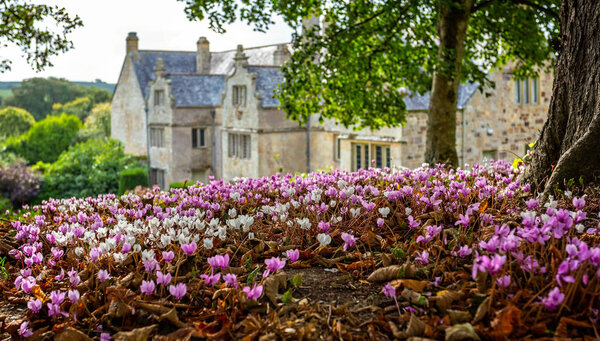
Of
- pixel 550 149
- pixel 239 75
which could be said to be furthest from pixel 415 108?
pixel 550 149

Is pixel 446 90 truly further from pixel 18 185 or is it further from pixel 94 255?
pixel 18 185

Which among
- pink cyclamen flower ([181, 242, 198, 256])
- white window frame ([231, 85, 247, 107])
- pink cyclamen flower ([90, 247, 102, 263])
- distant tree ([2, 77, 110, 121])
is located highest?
distant tree ([2, 77, 110, 121])

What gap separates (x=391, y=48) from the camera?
43.6 feet

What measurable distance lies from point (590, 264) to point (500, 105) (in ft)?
81.8

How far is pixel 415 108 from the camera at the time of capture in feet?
78.5

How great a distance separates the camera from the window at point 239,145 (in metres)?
32.7

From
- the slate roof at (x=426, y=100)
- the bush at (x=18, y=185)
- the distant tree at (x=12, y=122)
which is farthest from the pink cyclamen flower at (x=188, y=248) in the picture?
the distant tree at (x=12, y=122)

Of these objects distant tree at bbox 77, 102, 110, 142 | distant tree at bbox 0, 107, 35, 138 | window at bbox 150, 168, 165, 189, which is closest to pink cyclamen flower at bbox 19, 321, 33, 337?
window at bbox 150, 168, 165, 189

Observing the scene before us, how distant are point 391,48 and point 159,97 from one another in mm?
28612

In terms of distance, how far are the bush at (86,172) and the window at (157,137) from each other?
3.26 metres

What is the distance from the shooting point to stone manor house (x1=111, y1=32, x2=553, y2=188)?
25125 mm

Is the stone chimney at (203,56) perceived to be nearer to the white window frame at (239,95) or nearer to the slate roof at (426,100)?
the white window frame at (239,95)

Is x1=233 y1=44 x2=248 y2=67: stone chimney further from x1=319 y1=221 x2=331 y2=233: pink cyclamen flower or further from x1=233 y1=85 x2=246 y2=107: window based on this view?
x1=319 y1=221 x2=331 y2=233: pink cyclamen flower

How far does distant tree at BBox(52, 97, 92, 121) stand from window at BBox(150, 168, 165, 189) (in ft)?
169
